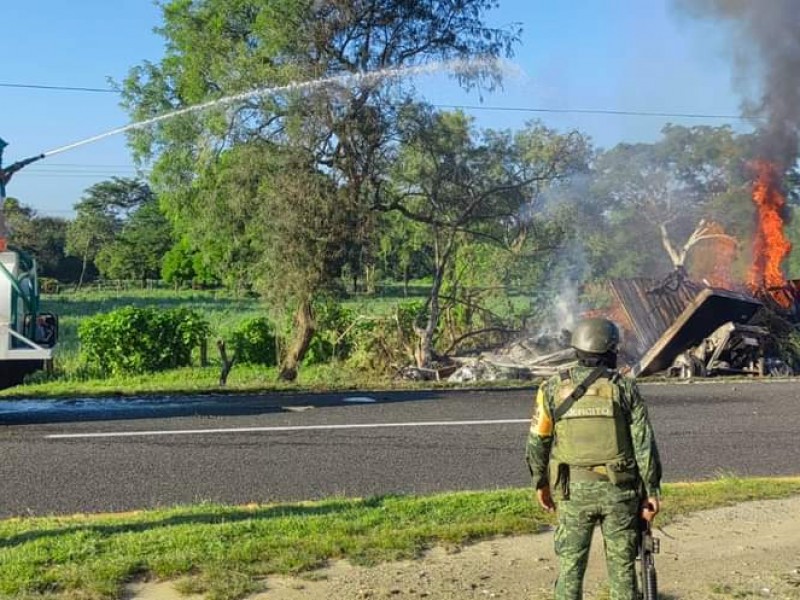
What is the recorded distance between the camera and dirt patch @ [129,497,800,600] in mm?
4848

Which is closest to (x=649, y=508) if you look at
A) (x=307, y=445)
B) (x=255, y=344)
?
(x=307, y=445)

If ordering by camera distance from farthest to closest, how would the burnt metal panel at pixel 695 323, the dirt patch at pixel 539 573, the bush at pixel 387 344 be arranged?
the bush at pixel 387 344 → the burnt metal panel at pixel 695 323 → the dirt patch at pixel 539 573

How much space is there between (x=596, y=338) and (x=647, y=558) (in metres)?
0.99

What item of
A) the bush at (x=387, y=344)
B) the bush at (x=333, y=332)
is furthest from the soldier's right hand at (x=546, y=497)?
the bush at (x=333, y=332)

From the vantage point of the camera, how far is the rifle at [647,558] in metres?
3.99

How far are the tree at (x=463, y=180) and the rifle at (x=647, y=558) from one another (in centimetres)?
1311

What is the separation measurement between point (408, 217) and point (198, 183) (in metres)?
4.29

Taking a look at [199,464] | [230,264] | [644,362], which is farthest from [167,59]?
[199,464]

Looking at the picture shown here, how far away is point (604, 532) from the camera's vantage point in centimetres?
406

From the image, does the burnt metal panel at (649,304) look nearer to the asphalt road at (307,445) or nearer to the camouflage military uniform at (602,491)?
the asphalt road at (307,445)

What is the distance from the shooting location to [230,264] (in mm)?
17953

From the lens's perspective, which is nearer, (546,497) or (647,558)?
(647,558)

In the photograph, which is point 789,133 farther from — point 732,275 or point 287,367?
point 287,367

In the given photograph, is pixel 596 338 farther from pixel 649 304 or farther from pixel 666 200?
pixel 666 200
